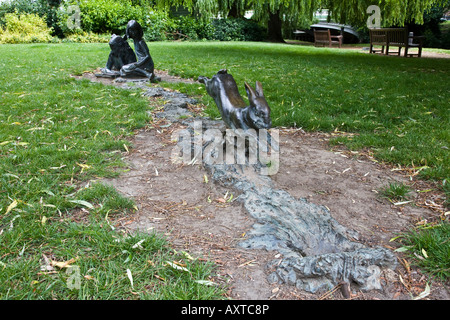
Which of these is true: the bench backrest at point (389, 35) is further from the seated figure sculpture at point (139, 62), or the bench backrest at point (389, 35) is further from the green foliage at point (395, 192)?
the green foliage at point (395, 192)

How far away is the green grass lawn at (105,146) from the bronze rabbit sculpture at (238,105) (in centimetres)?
128

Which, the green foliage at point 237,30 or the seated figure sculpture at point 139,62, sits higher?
the green foliage at point 237,30

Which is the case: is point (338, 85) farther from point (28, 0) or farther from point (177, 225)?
point (28, 0)

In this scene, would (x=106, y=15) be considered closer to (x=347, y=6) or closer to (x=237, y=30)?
(x=237, y=30)

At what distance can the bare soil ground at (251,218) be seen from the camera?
2.19m

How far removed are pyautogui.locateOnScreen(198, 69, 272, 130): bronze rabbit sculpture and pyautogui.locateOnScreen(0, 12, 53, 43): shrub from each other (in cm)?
1871

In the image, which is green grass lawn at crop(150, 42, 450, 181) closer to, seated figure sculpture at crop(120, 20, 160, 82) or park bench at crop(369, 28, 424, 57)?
seated figure sculpture at crop(120, 20, 160, 82)

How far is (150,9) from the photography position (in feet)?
71.9

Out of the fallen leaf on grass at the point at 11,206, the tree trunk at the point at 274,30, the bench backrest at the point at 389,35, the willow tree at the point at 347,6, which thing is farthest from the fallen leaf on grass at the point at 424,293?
the tree trunk at the point at 274,30

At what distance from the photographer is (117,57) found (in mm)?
8594

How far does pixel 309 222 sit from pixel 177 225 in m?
1.05

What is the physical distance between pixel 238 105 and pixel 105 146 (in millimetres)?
1749

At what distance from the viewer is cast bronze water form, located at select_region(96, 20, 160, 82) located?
8.12m

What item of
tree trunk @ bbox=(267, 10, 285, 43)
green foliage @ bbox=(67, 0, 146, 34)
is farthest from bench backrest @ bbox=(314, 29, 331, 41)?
green foliage @ bbox=(67, 0, 146, 34)
